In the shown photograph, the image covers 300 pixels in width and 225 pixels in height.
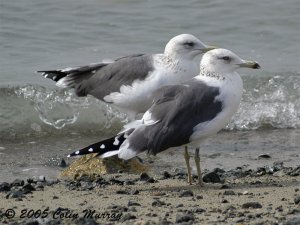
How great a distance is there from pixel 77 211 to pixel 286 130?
441 centimetres

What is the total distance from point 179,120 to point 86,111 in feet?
12.6

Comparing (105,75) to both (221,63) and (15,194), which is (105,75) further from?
(15,194)

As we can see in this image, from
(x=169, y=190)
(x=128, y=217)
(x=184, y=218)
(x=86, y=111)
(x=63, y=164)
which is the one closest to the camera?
(x=184, y=218)

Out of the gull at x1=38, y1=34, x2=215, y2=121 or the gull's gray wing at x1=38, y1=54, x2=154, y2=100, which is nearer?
the gull at x1=38, y1=34, x2=215, y2=121

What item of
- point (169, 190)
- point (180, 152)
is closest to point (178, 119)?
point (169, 190)

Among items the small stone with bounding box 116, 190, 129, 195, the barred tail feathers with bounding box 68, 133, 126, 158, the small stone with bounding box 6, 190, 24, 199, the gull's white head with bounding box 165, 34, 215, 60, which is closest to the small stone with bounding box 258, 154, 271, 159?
the gull's white head with bounding box 165, 34, 215, 60

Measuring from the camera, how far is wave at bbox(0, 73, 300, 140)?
10164 mm

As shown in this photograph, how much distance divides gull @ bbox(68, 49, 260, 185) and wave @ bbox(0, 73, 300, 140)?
3.16m

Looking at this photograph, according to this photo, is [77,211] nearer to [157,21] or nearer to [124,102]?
[124,102]

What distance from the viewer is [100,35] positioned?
43.6ft

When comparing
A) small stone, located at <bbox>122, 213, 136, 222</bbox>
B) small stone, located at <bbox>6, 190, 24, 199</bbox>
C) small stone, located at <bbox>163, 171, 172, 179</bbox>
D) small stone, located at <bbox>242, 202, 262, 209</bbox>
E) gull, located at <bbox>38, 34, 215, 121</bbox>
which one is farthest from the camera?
gull, located at <bbox>38, 34, 215, 121</bbox>

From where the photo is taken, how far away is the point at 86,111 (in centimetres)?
1061

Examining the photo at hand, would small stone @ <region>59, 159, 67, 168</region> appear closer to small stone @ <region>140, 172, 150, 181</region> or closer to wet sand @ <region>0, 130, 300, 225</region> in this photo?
wet sand @ <region>0, 130, 300, 225</region>

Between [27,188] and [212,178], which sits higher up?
[27,188]
